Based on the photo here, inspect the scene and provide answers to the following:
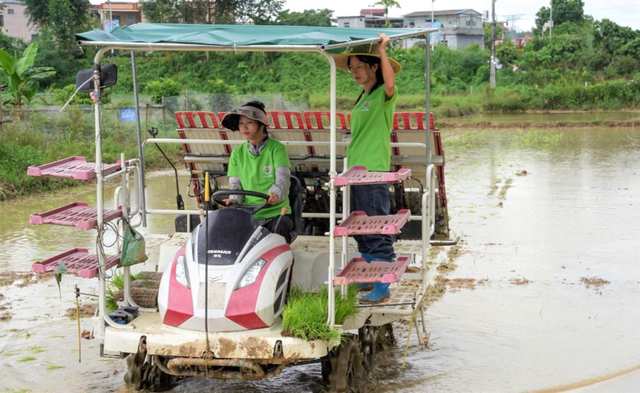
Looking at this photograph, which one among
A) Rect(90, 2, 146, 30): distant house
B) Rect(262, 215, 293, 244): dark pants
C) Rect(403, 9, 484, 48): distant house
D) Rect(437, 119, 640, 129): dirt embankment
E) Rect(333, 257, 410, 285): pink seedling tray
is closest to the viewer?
Rect(333, 257, 410, 285): pink seedling tray

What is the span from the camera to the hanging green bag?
6.33 meters

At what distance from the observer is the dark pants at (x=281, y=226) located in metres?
6.64

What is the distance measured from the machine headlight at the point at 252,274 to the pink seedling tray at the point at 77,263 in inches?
40.2

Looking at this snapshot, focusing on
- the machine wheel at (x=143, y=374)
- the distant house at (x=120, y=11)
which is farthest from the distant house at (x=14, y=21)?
the machine wheel at (x=143, y=374)

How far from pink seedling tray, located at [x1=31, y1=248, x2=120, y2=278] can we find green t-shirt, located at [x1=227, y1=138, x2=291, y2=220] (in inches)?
45.7

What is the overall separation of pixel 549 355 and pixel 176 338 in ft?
11.4

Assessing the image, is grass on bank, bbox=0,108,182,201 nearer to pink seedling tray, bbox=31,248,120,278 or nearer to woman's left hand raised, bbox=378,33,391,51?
pink seedling tray, bbox=31,248,120,278

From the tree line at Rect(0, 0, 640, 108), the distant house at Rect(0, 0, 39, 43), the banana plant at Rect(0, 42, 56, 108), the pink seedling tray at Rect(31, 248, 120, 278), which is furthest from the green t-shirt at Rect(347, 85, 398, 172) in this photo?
the distant house at Rect(0, 0, 39, 43)

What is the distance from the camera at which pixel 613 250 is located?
11531mm

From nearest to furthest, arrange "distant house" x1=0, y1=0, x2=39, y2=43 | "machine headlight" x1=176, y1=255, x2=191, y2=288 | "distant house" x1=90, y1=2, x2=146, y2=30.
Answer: "machine headlight" x1=176, y1=255, x2=191, y2=288 → "distant house" x1=0, y1=0, x2=39, y2=43 → "distant house" x1=90, y1=2, x2=146, y2=30

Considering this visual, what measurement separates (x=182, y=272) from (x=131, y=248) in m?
0.53

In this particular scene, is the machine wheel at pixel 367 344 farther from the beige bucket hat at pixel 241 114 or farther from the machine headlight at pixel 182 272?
the beige bucket hat at pixel 241 114

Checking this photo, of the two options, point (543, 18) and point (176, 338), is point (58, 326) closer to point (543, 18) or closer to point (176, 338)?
point (176, 338)

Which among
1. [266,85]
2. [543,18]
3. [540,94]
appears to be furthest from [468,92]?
[543,18]
